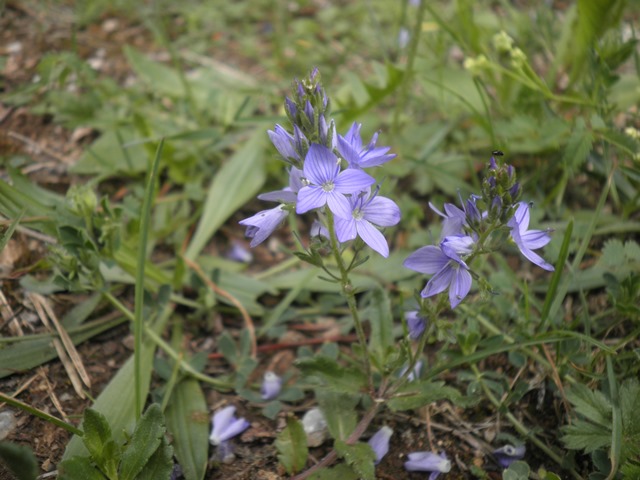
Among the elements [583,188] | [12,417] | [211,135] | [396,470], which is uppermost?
[211,135]

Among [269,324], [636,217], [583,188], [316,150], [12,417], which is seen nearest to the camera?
[316,150]

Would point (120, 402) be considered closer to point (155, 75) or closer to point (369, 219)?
point (369, 219)

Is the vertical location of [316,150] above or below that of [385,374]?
above

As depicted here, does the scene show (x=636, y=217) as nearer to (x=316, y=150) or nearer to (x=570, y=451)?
(x=570, y=451)

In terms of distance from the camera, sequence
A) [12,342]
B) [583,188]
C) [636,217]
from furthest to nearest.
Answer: [583,188]
[636,217]
[12,342]


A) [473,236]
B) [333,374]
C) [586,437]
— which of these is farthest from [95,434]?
[586,437]

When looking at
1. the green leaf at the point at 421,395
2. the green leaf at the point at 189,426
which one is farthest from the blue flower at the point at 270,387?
the green leaf at the point at 421,395

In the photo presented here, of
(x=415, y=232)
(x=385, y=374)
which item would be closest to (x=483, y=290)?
(x=385, y=374)

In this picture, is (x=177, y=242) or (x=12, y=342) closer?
(x=12, y=342)

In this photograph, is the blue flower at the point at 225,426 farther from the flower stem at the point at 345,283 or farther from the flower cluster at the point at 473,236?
the flower cluster at the point at 473,236
